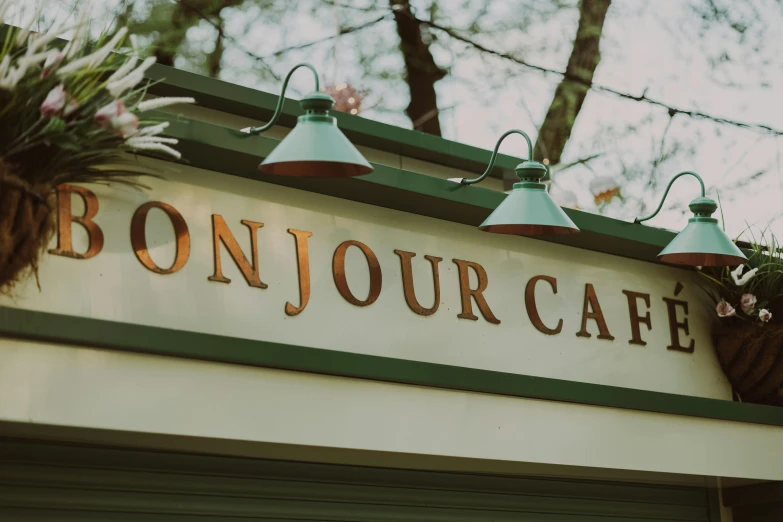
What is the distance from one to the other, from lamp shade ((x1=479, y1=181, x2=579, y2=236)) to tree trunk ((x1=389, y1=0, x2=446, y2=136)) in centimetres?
712

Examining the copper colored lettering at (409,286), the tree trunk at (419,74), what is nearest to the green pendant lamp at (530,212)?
the copper colored lettering at (409,286)

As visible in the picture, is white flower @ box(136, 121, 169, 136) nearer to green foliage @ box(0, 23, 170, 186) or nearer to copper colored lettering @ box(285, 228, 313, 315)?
green foliage @ box(0, 23, 170, 186)

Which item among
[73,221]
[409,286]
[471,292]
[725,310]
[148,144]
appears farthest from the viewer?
[725,310]

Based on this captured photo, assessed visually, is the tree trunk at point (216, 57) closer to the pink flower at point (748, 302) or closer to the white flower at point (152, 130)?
the pink flower at point (748, 302)

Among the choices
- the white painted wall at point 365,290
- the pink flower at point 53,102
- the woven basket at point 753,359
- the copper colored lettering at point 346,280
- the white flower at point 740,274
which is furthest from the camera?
the woven basket at point 753,359

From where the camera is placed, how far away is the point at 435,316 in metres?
6.24

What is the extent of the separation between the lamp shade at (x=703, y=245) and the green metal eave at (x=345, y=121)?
1.22 m

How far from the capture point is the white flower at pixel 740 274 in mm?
7020

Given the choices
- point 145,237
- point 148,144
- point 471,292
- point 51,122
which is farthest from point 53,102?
point 471,292

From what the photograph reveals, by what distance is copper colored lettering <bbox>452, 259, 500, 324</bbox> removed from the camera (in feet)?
20.9

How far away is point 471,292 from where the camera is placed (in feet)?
21.0

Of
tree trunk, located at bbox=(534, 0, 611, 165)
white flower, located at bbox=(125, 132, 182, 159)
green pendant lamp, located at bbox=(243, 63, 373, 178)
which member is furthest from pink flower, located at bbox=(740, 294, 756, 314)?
tree trunk, located at bbox=(534, 0, 611, 165)

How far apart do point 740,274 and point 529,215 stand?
2.27 metres

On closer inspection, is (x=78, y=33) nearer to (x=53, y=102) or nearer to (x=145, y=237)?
(x=53, y=102)
